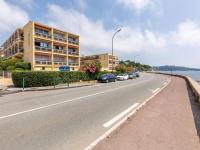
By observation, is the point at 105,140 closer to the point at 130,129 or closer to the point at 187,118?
the point at 130,129

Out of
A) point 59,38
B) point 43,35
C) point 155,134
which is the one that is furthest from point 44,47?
point 155,134

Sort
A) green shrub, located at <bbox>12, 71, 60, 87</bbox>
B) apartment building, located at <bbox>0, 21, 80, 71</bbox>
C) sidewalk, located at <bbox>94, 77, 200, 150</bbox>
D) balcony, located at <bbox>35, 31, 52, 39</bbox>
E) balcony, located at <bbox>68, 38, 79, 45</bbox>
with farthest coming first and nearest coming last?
1. balcony, located at <bbox>68, 38, 79, 45</bbox>
2. balcony, located at <bbox>35, 31, 52, 39</bbox>
3. apartment building, located at <bbox>0, 21, 80, 71</bbox>
4. green shrub, located at <bbox>12, 71, 60, 87</bbox>
5. sidewalk, located at <bbox>94, 77, 200, 150</bbox>

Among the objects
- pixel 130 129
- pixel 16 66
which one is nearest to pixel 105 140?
pixel 130 129

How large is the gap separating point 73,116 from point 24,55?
134 ft

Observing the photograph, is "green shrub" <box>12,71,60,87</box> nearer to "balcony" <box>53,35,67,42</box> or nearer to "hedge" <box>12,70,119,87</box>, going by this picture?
"hedge" <box>12,70,119,87</box>

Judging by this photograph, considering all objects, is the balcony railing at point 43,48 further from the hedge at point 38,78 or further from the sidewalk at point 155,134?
the sidewalk at point 155,134

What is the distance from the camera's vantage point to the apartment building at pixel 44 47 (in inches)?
1581

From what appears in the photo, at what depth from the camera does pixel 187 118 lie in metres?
7.19

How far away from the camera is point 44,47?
4219cm

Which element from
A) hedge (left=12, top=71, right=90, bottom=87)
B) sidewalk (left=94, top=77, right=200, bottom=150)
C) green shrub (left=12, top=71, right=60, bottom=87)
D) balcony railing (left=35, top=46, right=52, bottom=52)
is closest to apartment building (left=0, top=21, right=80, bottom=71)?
balcony railing (left=35, top=46, right=52, bottom=52)

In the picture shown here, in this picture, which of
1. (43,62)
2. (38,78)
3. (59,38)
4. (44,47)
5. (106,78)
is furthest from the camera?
(59,38)

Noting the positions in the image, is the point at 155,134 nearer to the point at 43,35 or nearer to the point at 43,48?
the point at 43,48

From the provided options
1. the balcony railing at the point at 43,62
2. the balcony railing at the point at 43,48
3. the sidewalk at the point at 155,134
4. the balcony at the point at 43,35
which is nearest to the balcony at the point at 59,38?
the balcony at the point at 43,35

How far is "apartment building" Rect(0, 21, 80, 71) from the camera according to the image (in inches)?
1581
